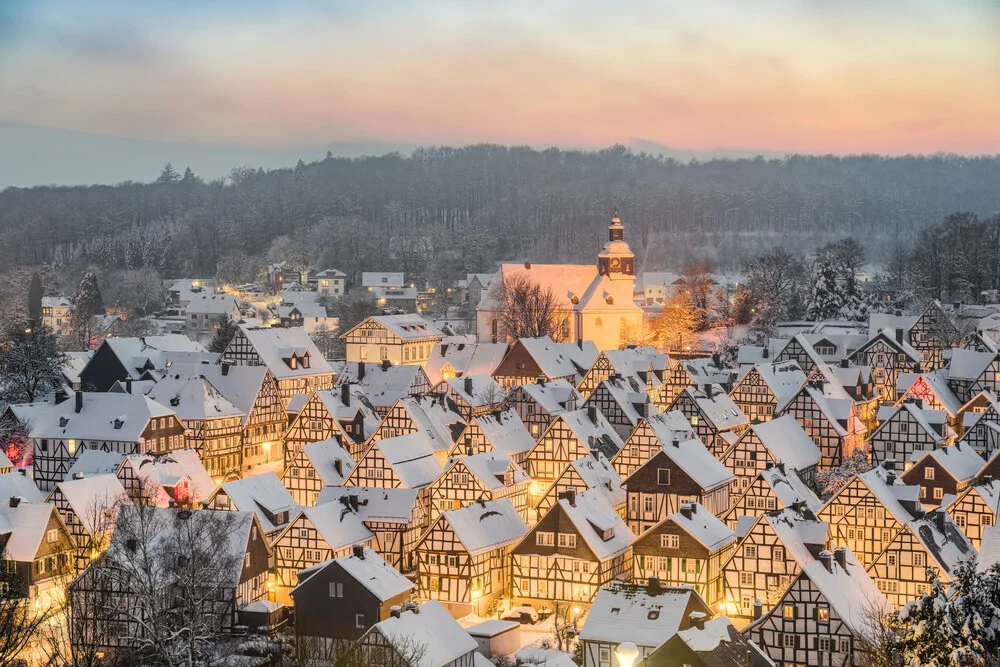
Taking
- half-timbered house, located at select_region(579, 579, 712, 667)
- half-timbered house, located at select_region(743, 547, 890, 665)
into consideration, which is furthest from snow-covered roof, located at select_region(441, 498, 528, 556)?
half-timbered house, located at select_region(743, 547, 890, 665)

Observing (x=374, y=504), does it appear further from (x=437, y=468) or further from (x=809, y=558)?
(x=809, y=558)

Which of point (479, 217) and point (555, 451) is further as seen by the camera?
point (479, 217)

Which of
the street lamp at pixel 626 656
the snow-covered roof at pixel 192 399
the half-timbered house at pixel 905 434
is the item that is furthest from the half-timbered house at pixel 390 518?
the street lamp at pixel 626 656

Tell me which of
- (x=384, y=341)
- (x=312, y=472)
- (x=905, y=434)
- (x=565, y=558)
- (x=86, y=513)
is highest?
(x=384, y=341)

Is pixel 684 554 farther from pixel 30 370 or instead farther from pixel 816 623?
pixel 30 370

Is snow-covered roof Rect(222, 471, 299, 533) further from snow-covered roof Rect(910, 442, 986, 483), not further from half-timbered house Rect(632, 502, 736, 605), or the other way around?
snow-covered roof Rect(910, 442, 986, 483)

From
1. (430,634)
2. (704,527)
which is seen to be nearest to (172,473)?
(430,634)

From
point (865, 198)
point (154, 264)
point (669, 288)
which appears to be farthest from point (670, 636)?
point (865, 198)
